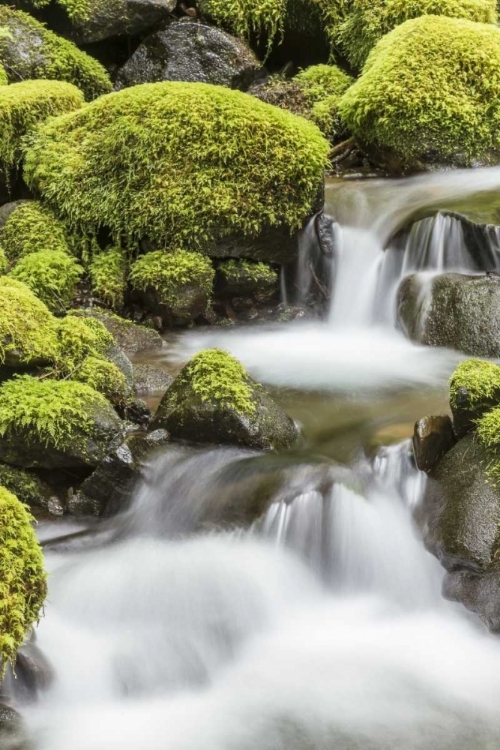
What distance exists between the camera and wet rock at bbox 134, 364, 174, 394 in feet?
18.4

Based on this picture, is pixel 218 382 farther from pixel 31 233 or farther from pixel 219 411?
pixel 31 233

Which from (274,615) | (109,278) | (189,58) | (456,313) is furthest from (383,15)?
(274,615)

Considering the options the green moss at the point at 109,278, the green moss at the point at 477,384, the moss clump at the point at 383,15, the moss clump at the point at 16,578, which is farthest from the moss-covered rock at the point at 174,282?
the moss clump at the point at 383,15

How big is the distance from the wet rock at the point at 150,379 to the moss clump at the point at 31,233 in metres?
1.79

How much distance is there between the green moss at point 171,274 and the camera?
672cm

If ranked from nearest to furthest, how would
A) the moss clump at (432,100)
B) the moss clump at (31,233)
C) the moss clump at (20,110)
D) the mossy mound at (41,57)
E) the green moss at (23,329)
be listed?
the green moss at (23,329)
the moss clump at (31,233)
the moss clump at (20,110)
the moss clump at (432,100)
the mossy mound at (41,57)

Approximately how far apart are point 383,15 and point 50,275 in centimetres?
547

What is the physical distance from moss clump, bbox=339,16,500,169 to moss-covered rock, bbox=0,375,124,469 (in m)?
5.11

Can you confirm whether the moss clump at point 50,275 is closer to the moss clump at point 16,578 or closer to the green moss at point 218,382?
the green moss at point 218,382

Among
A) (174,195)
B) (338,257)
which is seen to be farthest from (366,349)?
(174,195)

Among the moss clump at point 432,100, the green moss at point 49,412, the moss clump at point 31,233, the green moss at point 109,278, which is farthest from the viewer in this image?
the moss clump at point 432,100

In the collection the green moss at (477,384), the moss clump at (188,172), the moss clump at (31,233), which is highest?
the moss clump at (188,172)

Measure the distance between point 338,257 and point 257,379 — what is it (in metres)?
1.93

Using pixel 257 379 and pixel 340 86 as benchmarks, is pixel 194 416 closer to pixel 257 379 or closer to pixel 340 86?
pixel 257 379
